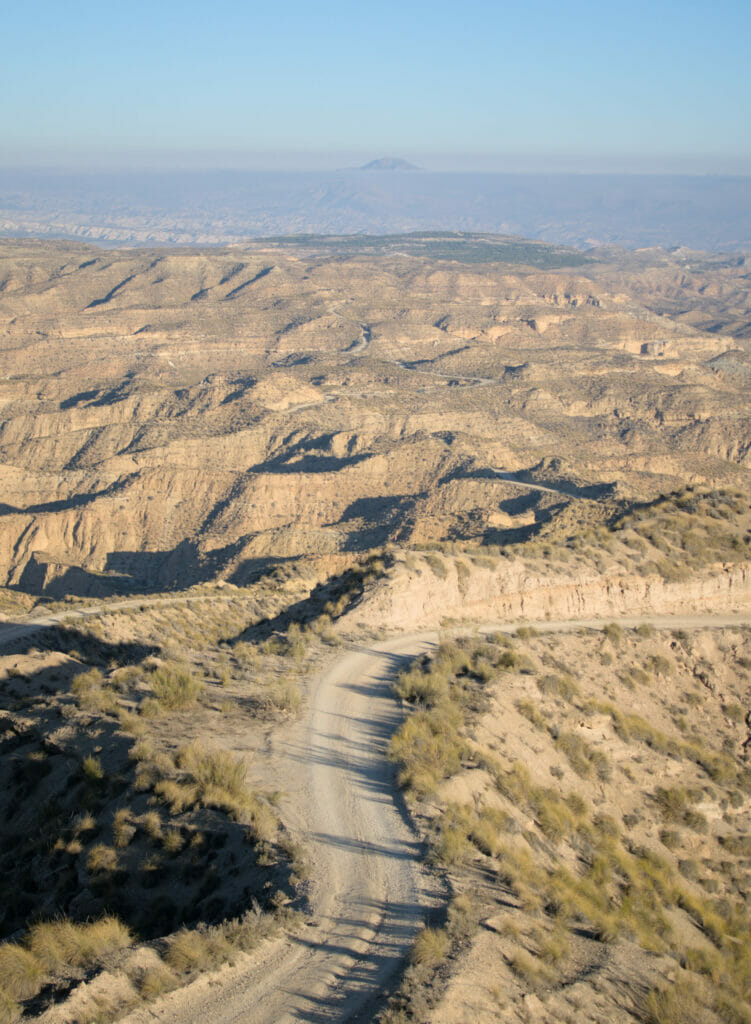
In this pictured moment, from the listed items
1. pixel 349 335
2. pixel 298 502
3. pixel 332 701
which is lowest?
pixel 298 502

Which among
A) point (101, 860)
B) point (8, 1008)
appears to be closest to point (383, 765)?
point (101, 860)

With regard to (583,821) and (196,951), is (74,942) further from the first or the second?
(583,821)

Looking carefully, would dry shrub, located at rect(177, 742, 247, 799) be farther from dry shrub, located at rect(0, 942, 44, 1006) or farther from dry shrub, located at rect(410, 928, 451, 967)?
dry shrub, located at rect(410, 928, 451, 967)

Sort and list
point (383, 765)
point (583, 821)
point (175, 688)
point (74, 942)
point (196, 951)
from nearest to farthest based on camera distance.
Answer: point (196, 951) → point (74, 942) → point (383, 765) → point (583, 821) → point (175, 688)

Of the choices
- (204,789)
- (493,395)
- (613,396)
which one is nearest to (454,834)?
(204,789)

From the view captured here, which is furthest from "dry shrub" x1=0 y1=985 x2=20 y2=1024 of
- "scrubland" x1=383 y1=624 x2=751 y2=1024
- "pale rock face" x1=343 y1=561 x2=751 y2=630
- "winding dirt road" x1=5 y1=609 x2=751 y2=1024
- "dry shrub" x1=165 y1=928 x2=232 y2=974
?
"pale rock face" x1=343 y1=561 x2=751 y2=630

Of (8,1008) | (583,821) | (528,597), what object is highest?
(8,1008)

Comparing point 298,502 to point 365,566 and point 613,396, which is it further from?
point 613,396

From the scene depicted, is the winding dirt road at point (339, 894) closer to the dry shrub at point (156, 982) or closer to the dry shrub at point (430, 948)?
the dry shrub at point (156, 982)
